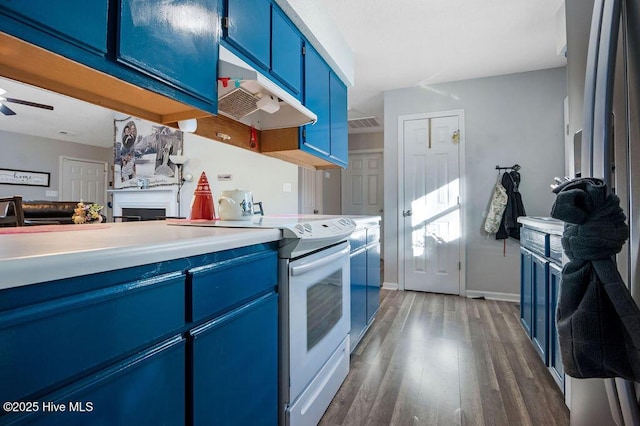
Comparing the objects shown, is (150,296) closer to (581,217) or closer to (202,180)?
(581,217)

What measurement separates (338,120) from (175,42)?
1899mm

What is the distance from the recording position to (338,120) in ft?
9.43

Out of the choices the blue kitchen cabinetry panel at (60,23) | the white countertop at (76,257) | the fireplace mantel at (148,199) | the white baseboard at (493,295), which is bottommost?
the white baseboard at (493,295)

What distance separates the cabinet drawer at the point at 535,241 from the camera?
173cm

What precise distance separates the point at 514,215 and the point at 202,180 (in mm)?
3144

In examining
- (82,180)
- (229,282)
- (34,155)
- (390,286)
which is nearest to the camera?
(229,282)

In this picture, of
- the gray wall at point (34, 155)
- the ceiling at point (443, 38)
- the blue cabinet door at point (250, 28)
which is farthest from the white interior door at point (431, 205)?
the gray wall at point (34, 155)

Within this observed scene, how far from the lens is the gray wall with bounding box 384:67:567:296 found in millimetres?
3287

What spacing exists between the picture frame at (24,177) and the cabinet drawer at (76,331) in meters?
8.22

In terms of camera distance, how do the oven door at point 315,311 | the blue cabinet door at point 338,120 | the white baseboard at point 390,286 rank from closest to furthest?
the oven door at point 315,311, the blue cabinet door at point 338,120, the white baseboard at point 390,286

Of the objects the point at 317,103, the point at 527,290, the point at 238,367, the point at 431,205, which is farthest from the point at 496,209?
the point at 238,367

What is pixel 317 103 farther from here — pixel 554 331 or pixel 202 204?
pixel 554 331

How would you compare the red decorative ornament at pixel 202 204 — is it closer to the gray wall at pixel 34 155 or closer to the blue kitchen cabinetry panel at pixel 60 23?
the blue kitchen cabinetry panel at pixel 60 23

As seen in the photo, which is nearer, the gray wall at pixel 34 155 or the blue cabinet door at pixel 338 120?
the blue cabinet door at pixel 338 120
